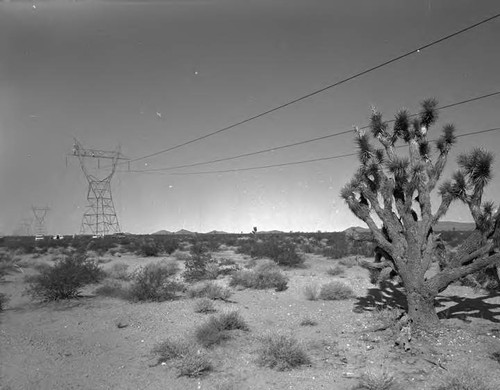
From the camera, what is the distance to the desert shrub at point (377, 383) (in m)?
6.31

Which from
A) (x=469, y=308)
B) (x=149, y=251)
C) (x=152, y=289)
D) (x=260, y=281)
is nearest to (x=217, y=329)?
(x=152, y=289)

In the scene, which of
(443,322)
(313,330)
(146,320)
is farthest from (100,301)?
(443,322)

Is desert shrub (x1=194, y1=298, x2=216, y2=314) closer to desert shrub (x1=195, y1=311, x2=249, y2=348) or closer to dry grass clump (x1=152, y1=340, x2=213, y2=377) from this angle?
desert shrub (x1=195, y1=311, x2=249, y2=348)

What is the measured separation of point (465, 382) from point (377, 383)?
1.32 m

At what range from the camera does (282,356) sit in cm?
757

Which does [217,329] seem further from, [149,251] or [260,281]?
[149,251]

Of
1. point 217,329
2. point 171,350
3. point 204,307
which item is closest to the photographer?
point 171,350

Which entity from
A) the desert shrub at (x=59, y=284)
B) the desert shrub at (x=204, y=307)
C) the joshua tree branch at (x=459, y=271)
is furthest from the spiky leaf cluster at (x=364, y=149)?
the desert shrub at (x=59, y=284)

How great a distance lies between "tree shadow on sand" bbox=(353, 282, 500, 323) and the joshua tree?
60.7 inches

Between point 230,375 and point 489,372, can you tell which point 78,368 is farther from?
point 489,372

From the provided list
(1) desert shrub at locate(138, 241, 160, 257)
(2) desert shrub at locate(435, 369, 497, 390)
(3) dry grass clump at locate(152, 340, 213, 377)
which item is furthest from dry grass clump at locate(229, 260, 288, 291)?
(1) desert shrub at locate(138, 241, 160, 257)

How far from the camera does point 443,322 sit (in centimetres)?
1027

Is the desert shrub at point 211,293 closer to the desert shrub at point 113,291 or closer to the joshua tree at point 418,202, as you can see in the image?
the desert shrub at point 113,291

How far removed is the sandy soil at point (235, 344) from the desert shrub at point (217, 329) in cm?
23
